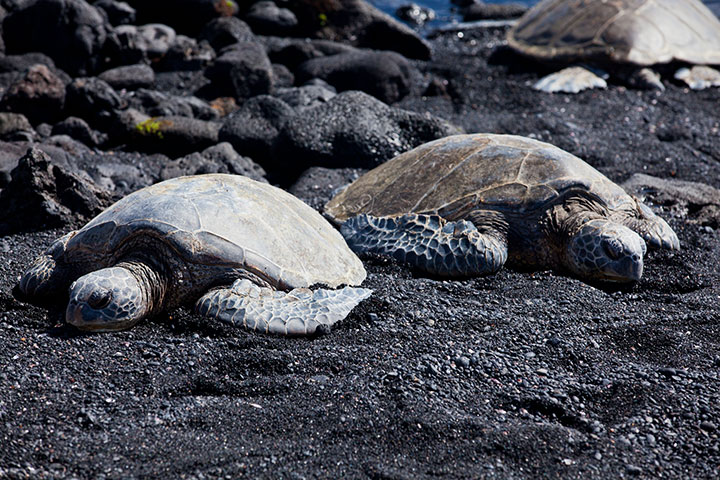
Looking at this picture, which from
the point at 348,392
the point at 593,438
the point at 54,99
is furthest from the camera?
the point at 54,99

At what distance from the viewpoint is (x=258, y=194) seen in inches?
176

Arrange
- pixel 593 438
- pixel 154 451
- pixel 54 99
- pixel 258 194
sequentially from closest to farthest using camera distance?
pixel 154 451 < pixel 593 438 < pixel 258 194 < pixel 54 99

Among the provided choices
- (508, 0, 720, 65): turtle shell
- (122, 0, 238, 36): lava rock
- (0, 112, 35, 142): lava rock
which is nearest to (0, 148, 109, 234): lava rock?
(0, 112, 35, 142): lava rock

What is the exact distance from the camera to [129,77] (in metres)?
9.46

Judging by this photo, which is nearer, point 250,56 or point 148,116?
point 148,116

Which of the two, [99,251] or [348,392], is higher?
[99,251]

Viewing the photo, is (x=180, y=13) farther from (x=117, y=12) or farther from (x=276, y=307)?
(x=276, y=307)

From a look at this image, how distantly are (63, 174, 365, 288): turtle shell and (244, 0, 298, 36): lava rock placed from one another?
867cm

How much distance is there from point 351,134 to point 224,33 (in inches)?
212

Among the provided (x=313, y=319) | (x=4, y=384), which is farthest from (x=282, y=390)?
(x=4, y=384)

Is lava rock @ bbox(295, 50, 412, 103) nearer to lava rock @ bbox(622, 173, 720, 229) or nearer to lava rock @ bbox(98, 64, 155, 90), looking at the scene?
lava rock @ bbox(98, 64, 155, 90)

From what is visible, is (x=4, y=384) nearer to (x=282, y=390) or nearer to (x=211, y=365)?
(x=211, y=365)

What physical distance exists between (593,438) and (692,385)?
2.45 ft

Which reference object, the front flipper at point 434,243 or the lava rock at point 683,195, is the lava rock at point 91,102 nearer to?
the front flipper at point 434,243
